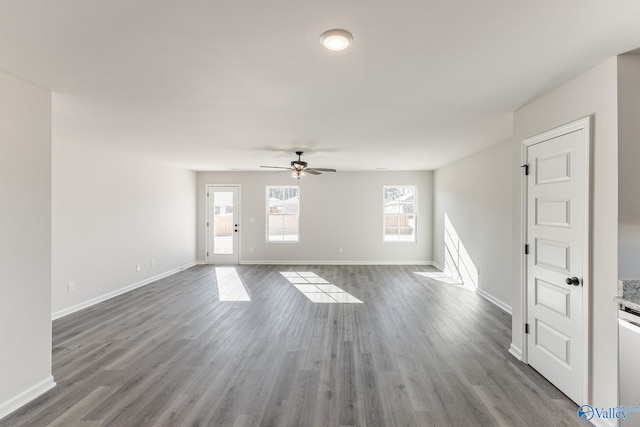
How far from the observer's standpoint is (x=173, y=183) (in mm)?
6828

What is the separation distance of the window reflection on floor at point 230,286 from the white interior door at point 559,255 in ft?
13.0

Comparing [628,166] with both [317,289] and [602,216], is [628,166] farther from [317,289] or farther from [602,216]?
[317,289]

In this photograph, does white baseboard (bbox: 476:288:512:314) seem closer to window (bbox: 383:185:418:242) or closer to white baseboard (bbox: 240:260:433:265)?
white baseboard (bbox: 240:260:433:265)

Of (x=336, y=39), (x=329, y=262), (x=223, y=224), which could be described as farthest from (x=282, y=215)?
(x=336, y=39)

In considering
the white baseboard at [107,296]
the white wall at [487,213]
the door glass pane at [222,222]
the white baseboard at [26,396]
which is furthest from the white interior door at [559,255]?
the door glass pane at [222,222]

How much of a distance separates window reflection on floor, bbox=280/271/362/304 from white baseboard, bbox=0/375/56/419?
3.20 meters

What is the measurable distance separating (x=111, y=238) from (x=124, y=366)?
2.98 metres

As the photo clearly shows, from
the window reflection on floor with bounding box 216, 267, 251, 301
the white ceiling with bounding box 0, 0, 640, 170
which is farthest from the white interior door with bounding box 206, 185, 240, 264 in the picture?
the white ceiling with bounding box 0, 0, 640, 170

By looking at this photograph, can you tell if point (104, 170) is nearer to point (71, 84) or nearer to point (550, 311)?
point (71, 84)

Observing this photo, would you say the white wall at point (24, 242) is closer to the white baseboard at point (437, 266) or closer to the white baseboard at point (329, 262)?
the white baseboard at point (329, 262)

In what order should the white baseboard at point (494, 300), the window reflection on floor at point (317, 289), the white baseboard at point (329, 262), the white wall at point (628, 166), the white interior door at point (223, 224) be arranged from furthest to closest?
the white interior door at point (223, 224) → the white baseboard at point (329, 262) → the window reflection on floor at point (317, 289) → the white baseboard at point (494, 300) → the white wall at point (628, 166)

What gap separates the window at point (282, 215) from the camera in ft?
26.1

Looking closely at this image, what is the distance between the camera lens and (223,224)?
26.3 feet

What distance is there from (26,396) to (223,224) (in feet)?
19.3
